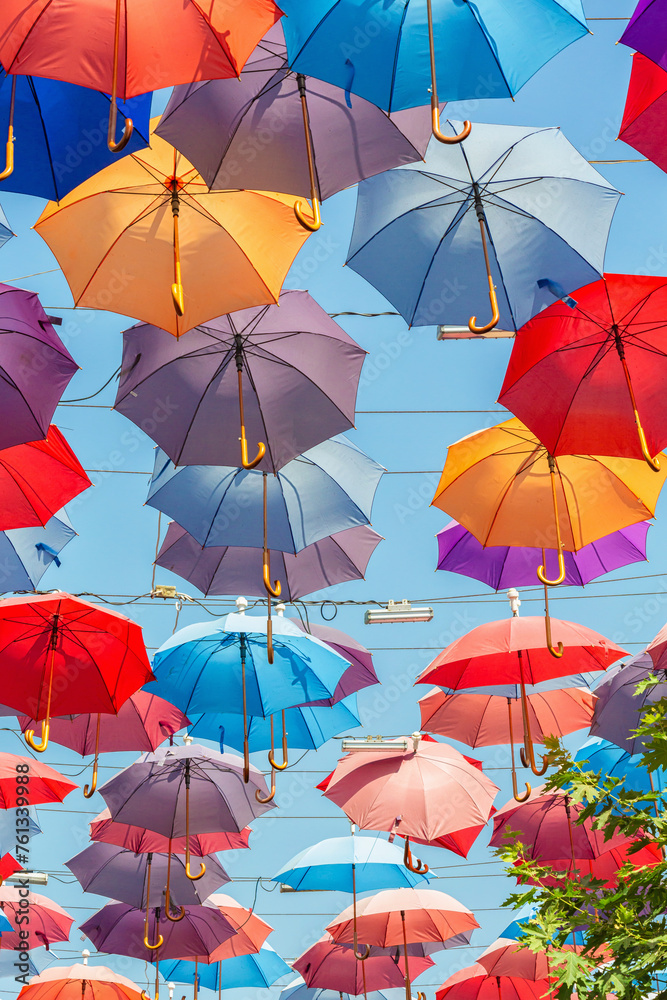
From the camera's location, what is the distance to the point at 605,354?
15.6 ft

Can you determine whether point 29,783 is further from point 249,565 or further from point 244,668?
point 249,565

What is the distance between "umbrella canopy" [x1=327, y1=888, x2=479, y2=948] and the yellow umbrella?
496 cm

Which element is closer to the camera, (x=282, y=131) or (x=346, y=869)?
(x=282, y=131)

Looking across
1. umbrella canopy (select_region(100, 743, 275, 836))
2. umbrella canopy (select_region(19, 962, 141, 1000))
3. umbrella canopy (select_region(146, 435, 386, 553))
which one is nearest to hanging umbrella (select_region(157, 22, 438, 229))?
umbrella canopy (select_region(146, 435, 386, 553))

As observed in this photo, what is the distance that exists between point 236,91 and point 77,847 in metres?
10.4

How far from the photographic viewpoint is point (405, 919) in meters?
7.93

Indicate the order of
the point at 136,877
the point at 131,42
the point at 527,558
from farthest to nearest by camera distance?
the point at 136,877, the point at 527,558, the point at 131,42

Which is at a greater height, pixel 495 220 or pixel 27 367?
pixel 495 220

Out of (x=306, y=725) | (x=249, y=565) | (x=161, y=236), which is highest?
(x=161, y=236)

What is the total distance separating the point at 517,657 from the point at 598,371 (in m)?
2.00

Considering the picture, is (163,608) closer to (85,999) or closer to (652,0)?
(85,999)

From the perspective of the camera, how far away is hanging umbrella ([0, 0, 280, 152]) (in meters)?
3.49

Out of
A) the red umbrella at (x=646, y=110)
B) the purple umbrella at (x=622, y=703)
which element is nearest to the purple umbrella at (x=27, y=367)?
the red umbrella at (x=646, y=110)

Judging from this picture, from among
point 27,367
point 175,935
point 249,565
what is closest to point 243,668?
point 249,565
